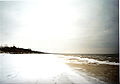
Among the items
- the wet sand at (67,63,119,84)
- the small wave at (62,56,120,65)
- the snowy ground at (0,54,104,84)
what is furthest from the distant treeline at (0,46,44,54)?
the wet sand at (67,63,119,84)

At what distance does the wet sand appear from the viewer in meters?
2.99

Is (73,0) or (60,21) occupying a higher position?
(73,0)

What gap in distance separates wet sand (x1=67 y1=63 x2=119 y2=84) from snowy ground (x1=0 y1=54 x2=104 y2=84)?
0.10 meters

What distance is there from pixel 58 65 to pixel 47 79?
334mm

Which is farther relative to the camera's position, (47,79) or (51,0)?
(51,0)

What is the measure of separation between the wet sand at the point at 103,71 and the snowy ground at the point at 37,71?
0.31 feet

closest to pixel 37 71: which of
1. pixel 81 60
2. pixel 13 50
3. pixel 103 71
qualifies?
pixel 13 50

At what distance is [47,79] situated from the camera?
3.00m

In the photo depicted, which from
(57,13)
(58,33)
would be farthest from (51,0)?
(58,33)

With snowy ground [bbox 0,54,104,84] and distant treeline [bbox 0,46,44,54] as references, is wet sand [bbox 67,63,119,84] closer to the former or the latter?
snowy ground [bbox 0,54,104,84]

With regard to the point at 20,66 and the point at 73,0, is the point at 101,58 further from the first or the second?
the point at 20,66

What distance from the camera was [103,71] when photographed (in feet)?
10.0

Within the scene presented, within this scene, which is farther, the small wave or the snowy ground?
the small wave

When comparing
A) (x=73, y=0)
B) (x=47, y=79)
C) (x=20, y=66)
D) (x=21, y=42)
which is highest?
(x=73, y=0)
